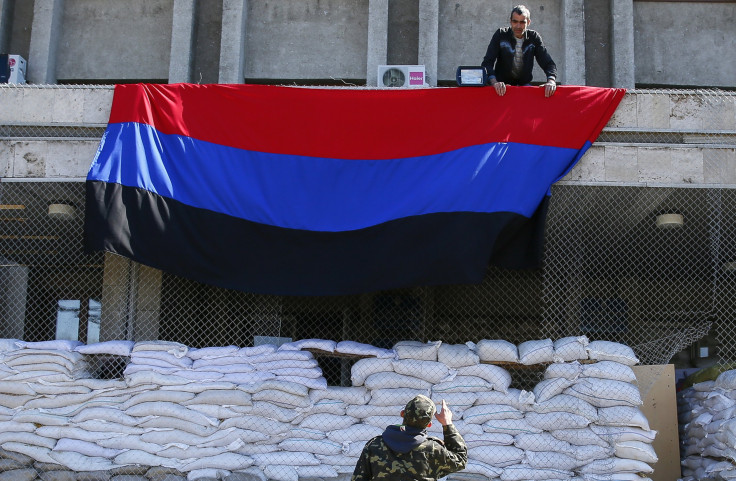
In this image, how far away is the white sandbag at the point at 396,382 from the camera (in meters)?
7.91

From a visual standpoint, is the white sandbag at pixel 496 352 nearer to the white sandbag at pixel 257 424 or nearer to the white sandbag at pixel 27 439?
the white sandbag at pixel 257 424

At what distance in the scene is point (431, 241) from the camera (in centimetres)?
793

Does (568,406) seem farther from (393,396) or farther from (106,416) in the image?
(106,416)

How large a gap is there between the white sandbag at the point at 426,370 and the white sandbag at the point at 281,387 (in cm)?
95

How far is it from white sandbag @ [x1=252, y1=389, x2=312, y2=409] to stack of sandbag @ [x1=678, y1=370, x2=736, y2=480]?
13.3ft

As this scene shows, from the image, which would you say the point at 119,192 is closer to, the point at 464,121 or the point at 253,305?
the point at 253,305

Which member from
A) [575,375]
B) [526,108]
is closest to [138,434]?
[575,375]

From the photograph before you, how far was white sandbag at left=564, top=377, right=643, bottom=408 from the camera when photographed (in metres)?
7.75

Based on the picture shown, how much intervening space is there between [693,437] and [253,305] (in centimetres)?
546

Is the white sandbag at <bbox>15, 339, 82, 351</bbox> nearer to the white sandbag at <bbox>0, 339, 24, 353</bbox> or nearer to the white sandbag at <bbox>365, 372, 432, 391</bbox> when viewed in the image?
the white sandbag at <bbox>0, 339, 24, 353</bbox>

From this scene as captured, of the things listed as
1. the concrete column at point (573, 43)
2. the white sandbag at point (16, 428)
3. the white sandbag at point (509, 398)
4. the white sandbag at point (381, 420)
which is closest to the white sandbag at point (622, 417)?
the white sandbag at point (509, 398)

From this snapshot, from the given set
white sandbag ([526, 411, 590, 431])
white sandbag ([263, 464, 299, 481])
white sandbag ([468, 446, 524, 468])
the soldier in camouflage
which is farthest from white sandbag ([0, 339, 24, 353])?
white sandbag ([526, 411, 590, 431])

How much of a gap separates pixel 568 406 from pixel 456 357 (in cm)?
117

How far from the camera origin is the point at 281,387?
7.85 metres
